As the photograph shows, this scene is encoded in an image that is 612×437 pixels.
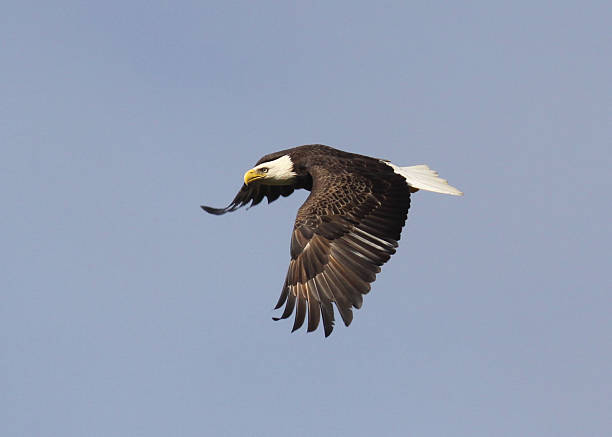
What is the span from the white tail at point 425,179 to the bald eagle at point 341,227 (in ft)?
0.04

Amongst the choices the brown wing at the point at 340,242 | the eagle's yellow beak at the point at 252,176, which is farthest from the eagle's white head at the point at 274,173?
the brown wing at the point at 340,242

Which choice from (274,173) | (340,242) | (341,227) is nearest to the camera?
(340,242)

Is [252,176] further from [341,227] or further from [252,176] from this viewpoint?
[341,227]

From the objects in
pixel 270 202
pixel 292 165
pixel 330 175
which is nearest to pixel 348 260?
pixel 330 175

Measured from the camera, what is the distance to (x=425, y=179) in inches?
536

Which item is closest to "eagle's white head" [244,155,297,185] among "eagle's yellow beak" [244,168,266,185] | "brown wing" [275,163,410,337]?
"eagle's yellow beak" [244,168,266,185]

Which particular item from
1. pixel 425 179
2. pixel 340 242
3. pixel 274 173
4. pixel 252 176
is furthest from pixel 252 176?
pixel 340 242

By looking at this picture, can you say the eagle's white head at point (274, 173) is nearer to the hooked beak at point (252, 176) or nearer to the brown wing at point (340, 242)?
the hooked beak at point (252, 176)

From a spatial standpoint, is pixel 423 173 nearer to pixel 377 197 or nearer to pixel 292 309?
pixel 377 197

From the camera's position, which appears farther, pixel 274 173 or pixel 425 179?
pixel 274 173

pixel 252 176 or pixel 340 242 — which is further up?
pixel 252 176

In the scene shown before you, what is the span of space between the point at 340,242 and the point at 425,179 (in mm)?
2222

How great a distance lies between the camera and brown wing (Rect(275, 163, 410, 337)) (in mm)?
11312

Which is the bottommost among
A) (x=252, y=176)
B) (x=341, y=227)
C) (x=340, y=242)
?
(x=340, y=242)
